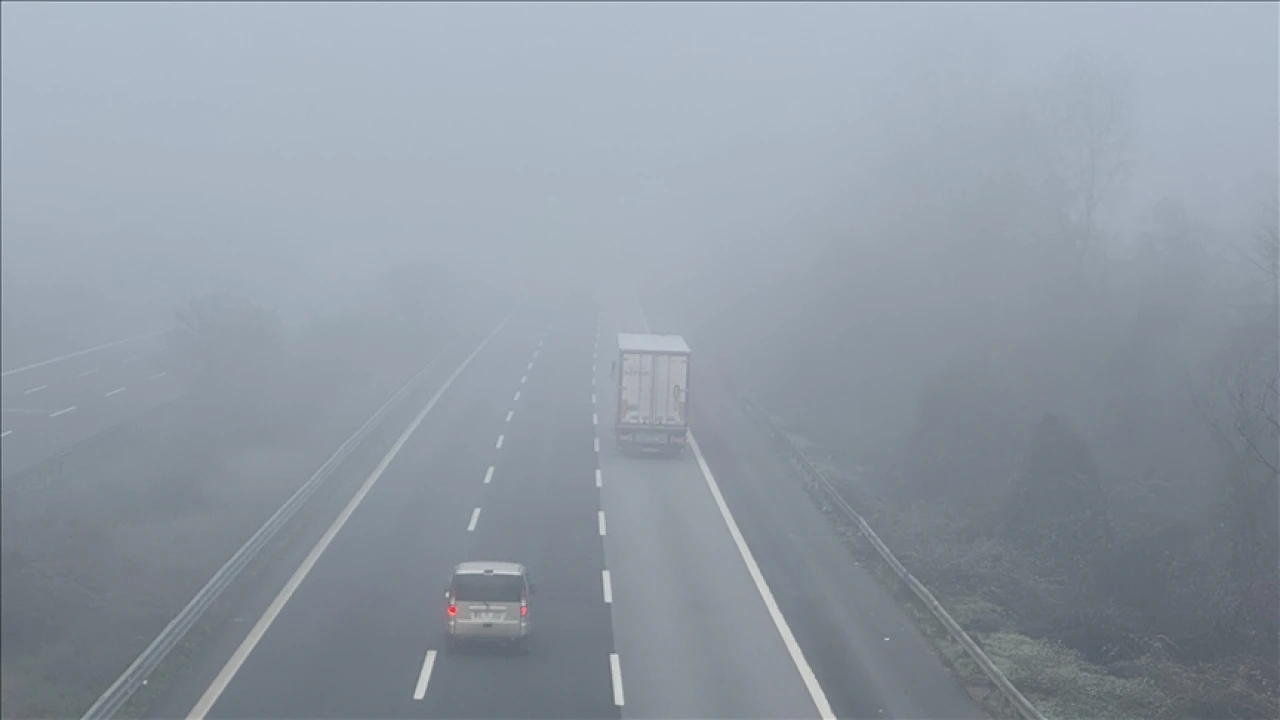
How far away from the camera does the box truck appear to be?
121 ft

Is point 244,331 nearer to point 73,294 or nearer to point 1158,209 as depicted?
point 73,294

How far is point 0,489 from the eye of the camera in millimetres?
28062

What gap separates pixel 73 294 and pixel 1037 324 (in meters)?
61.2

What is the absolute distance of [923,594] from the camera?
21.6 m

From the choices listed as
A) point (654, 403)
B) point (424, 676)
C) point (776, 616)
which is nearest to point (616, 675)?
point (424, 676)

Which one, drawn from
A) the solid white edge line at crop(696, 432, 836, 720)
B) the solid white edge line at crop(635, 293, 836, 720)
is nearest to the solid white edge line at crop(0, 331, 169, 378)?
the solid white edge line at crop(635, 293, 836, 720)

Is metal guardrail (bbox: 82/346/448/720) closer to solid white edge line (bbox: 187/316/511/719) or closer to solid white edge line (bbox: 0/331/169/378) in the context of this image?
solid white edge line (bbox: 187/316/511/719)

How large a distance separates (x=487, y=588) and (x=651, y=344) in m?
19.7

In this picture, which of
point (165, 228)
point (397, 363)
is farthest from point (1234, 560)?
point (165, 228)

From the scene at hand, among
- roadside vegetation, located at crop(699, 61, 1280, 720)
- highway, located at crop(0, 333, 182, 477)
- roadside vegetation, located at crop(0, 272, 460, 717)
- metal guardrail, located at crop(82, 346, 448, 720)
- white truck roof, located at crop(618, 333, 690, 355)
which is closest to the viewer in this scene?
metal guardrail, located at crop(82, 346, 448, 720)

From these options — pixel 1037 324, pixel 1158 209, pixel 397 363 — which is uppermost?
pixel 1158 209

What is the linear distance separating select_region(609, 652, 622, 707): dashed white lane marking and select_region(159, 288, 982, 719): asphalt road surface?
5 centimetres

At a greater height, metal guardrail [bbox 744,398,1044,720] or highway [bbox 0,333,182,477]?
metal guardrail [bbox 744,398,1044,720]

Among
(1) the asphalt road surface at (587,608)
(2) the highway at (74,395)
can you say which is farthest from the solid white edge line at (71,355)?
(1) the asphalt road surface at (587,608)
